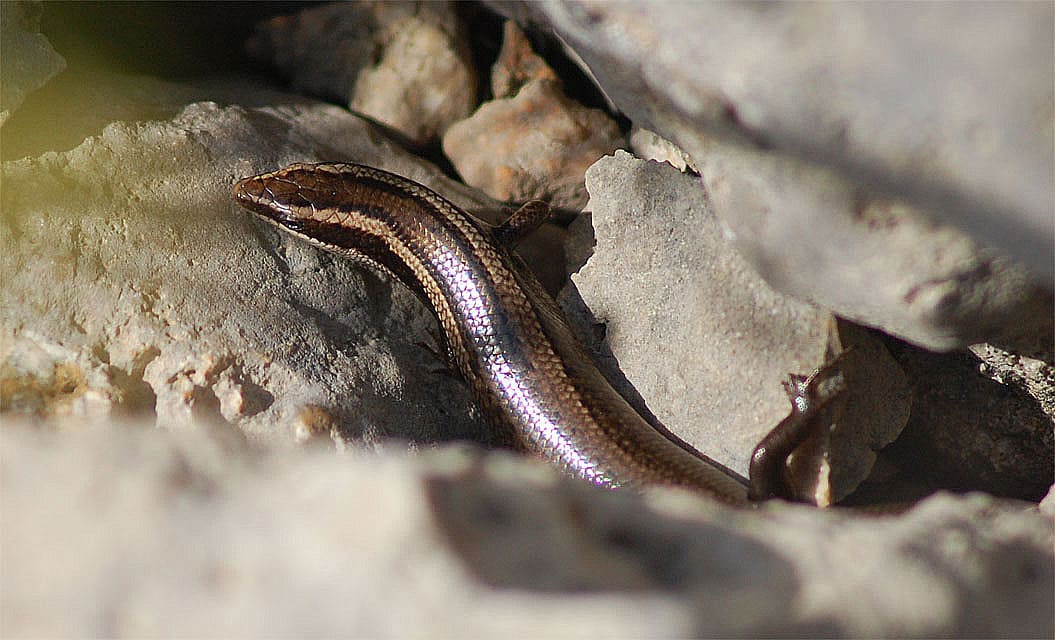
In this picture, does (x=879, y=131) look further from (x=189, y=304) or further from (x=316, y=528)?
(x=189, y=304)

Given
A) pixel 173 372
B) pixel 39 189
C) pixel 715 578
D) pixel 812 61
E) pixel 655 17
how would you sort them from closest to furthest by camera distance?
pixel 715 578, pixel 812 61, pixel 655 17, pixel 173 372, pixel 39 189

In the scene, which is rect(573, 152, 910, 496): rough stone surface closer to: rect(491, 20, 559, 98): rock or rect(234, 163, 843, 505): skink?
rect(234, 163, 843, 505): skink

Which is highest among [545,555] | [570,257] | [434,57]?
[545,555]

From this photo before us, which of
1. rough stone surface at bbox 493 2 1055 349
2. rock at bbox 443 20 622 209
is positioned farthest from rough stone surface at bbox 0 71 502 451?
rough stone surface at bbox 493 2 1055 349

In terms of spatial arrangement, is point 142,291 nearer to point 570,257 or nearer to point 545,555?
point 570,257

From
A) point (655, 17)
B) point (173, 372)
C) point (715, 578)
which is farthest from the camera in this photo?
point (173, 372)

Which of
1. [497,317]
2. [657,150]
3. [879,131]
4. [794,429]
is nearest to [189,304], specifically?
[497,317]

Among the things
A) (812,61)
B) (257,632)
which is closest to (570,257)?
(812,61)

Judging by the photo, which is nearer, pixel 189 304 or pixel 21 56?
pixel 189 304
